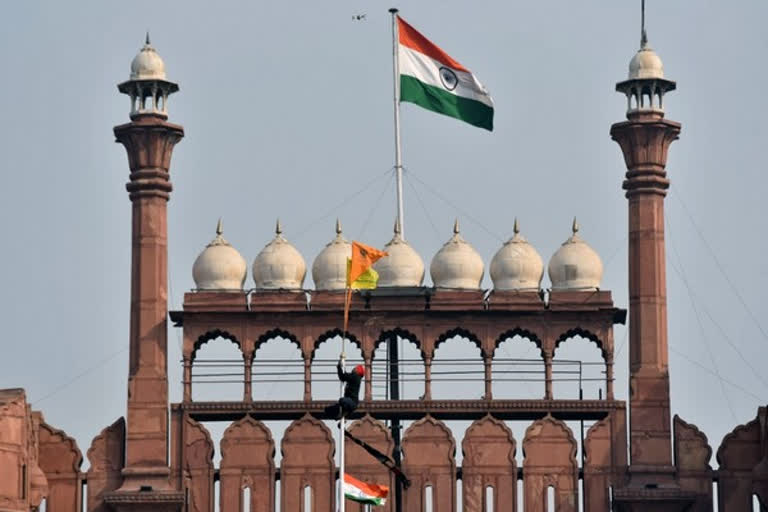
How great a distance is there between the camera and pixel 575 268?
6725 centimetres

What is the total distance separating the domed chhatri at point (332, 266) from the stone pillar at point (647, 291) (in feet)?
22.2

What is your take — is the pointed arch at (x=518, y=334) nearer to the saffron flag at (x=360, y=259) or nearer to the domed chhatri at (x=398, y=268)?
the domed chhatri at (x=398, y=268)

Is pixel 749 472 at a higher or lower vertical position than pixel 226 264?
lower

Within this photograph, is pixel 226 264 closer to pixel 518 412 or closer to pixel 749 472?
pixel 518 412

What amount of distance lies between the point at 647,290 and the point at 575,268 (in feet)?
5.87

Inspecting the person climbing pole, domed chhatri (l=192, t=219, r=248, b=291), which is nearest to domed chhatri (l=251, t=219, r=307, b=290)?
domed chhatri (l=192, t=219, r=248, b=291)

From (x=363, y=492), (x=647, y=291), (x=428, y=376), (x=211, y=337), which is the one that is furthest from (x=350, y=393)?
(x=647, y=291)

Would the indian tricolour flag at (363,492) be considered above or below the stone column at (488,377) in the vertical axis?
below

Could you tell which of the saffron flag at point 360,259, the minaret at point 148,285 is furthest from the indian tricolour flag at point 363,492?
the minaret at point 148,285

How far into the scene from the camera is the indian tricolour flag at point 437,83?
68.4m

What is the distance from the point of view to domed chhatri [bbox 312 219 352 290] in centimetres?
6731

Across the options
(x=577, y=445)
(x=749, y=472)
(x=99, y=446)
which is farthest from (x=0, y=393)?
(x=749, y=472)

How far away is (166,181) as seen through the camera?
67.5m

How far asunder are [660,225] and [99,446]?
1415cm
